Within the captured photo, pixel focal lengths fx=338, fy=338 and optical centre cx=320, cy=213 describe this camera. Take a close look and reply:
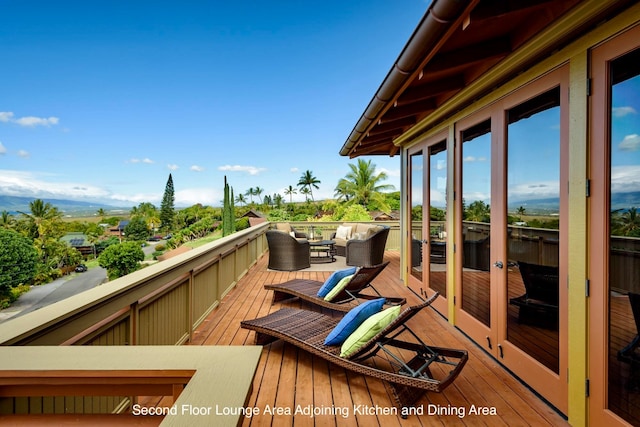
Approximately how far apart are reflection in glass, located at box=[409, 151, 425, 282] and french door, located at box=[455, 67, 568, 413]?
5.00 feet

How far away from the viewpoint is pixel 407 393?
7.77 feet

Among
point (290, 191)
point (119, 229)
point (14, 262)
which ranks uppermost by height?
point (290, 191)

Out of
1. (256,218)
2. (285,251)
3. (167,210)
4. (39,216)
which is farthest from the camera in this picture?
(167,210)

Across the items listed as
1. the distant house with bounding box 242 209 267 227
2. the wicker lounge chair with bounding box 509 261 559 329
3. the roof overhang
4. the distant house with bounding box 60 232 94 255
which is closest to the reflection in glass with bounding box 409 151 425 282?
the roof overhang

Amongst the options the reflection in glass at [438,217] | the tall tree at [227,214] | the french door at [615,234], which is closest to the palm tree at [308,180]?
the tall tree at [227,214]

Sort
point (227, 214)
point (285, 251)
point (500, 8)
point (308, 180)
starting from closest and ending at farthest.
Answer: point (500, 8) < point (285, 251) < point (227, 214) < point (308, 180)

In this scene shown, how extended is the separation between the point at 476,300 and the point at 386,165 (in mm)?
43026

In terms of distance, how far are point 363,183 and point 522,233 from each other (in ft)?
90.8

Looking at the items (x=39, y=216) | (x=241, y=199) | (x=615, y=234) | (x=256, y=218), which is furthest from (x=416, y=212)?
(x=241, y=199)

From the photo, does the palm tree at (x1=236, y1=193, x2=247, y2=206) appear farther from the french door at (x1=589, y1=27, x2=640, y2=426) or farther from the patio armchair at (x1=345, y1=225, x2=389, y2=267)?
the french door at (x1=589, y1=27, x2=640, y2=426)

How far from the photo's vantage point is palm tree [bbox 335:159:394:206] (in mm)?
29703

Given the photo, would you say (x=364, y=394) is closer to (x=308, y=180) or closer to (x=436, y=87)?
(x=436, y=87)

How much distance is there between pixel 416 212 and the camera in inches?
212

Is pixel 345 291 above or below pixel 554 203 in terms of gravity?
below
